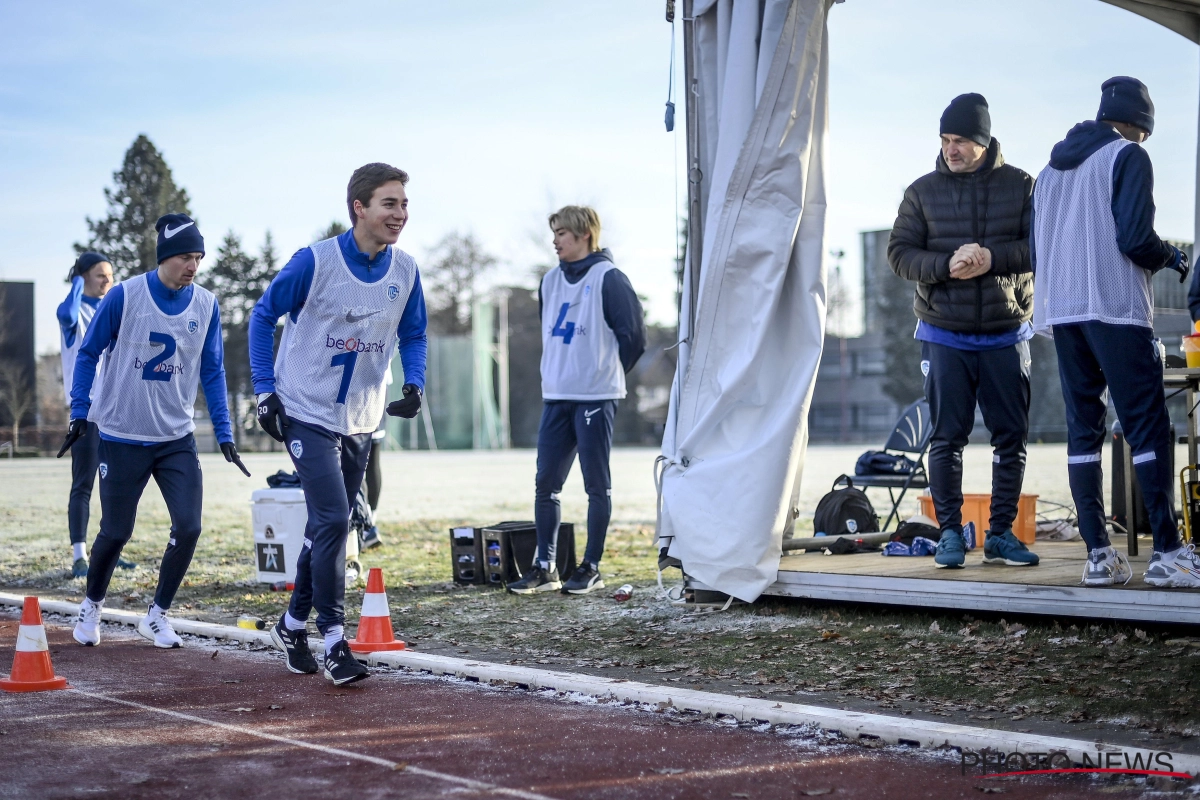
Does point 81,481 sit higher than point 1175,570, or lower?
higher

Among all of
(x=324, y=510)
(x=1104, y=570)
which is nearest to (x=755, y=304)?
(x=1104, y=570)

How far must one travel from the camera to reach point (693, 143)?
22.3 ft

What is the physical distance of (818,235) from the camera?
6418 mm

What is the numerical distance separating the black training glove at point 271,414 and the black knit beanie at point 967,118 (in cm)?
352

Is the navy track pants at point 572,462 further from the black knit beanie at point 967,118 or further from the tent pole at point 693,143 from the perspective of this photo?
the black knit beanie at point 967,118

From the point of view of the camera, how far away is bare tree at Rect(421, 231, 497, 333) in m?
67.0

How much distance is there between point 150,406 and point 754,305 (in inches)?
126

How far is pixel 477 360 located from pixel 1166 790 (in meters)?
48.8

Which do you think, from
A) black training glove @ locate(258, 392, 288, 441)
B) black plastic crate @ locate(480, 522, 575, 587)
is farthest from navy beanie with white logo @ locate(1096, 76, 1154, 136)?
black plastic crate @ locate(480, 522, 575, 587)

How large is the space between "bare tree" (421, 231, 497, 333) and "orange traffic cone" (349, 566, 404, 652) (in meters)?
61.4

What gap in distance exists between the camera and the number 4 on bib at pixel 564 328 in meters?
7.85

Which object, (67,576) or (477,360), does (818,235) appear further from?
(477,360)

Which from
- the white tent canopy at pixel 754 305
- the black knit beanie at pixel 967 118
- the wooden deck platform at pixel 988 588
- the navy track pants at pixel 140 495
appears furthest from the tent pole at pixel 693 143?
the navy track pants at pixel 140 495

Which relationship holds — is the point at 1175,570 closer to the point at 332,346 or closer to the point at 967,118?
the point at 967,118
